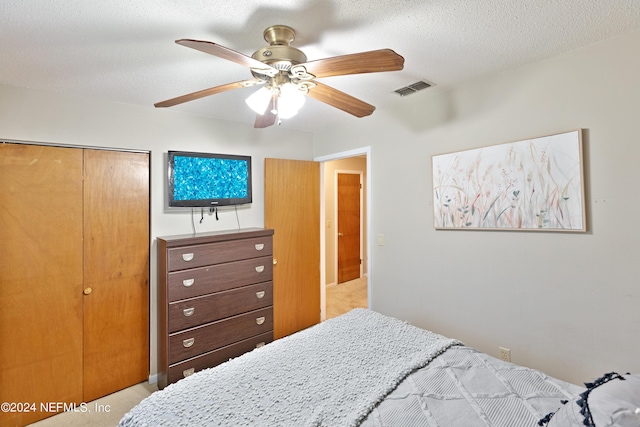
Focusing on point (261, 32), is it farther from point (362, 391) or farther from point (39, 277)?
point (39, 277)

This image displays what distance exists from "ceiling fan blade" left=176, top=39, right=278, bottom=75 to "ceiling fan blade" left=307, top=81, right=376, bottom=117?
0.98 ft

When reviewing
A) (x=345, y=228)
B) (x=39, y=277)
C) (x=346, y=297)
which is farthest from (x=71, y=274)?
(x=345, y=228)

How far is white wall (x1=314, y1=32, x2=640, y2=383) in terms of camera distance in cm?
164

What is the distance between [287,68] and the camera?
1426 mm

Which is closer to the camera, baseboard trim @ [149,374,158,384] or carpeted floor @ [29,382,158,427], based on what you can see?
carpeted floor @ [29,382,158,427]

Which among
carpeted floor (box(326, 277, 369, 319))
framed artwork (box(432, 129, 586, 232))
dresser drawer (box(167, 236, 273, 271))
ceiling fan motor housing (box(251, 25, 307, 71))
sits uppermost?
ceiling fan motor housing (box(251, 25, 307, 71))

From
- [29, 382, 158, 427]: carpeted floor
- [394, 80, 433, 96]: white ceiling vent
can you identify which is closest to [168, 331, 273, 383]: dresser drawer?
[29, 382, 158, 427]: carpeted floor

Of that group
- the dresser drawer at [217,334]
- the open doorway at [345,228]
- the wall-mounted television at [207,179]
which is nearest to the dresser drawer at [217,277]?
the dresser drawer at [217,334]

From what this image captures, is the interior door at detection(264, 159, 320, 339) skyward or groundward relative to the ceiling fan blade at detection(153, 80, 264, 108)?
groundward

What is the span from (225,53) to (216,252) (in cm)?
177

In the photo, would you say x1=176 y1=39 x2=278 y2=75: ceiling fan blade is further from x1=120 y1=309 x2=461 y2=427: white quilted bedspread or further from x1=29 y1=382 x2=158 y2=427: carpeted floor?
x1=29 y1=382 x2=158 y2=427: carpeted floor

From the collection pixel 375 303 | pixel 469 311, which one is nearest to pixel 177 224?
pixel 375 303

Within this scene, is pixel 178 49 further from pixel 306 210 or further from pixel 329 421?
pixel 306 210

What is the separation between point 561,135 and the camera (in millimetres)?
1812
